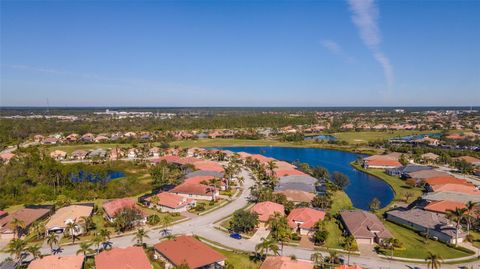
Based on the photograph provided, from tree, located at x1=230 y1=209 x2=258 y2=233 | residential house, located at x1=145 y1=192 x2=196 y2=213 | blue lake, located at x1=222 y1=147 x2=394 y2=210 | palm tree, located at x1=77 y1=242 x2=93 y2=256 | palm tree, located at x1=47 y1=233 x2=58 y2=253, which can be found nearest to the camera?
palm tree, located at x1=77 y1=242 x2=93 y2=256

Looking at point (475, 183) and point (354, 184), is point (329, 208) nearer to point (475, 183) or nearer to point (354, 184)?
point (354, 184)

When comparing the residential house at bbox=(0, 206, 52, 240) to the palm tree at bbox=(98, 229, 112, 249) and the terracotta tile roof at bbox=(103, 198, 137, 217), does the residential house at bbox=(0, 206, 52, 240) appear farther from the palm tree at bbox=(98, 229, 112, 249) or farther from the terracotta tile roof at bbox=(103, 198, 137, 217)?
the palm tree at bbox=(98, 229, 112, 249)

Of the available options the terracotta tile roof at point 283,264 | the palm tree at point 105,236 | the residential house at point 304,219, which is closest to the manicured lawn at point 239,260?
the terracotta tile roof at point 283,264

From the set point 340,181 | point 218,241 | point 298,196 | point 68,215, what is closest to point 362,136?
point 340,181

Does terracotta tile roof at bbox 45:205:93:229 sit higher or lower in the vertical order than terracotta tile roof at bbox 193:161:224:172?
lower

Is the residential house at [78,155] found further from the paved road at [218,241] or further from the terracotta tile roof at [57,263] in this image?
the terracotta tile roof at [57,263]

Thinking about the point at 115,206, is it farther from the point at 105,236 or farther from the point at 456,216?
the point at 456,216

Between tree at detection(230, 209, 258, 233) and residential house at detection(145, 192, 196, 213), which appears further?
residential house at detection(145, 192, 196, 213)

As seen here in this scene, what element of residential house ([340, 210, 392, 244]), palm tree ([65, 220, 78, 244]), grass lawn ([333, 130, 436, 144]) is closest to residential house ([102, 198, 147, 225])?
palm tree ([65, 220, 78, 244])
